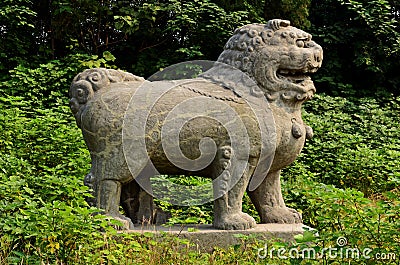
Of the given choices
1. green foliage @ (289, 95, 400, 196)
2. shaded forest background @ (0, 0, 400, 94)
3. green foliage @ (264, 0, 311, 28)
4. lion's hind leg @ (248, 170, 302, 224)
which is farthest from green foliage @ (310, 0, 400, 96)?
lion's hind leg @ (248, 170, 302, 224)

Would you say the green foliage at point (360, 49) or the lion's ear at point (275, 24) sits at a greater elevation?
the lion's ear at point (275, 24)

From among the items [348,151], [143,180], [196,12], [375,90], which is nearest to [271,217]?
[143,180]

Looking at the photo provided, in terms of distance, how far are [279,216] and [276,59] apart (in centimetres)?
132

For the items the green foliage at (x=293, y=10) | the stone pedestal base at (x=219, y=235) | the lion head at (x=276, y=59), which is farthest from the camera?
the green foliage at (x=293, y=10)

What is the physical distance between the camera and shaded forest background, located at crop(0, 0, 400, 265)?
3.73 metres

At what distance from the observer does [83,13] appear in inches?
405

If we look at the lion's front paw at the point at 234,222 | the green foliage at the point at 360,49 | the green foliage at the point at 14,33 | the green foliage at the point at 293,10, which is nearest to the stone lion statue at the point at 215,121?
the lion's front paw at the point at 234,222

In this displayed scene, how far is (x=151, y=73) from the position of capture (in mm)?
10633

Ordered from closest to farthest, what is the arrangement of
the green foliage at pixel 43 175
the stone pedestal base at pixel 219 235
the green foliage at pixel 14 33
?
the green foliage at pixel 43 175
the stone pedestal base at pixel 219 235
the green foliage at pixel 14 33

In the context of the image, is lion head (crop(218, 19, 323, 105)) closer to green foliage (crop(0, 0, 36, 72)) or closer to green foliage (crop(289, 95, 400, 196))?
green foliage (crop(289, 95, 400, 196))

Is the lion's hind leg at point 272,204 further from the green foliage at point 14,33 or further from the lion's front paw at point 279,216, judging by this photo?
the green foliage at point 14,33

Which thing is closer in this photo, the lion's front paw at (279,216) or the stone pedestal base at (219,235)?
the stone pedestal base at (219,235)

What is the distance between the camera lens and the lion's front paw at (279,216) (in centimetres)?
482

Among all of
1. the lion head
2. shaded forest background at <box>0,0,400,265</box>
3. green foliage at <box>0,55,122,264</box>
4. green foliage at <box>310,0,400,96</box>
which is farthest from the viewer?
green foliage at <box>310,0,400,96</box>
